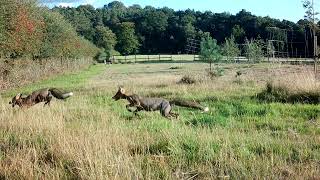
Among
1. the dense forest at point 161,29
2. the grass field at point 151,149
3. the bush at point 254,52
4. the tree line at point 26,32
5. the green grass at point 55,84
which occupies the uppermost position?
the dense forest at point 161,29

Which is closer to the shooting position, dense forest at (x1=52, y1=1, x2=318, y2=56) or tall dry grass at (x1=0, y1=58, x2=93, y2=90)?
tall dry grass at (x1=0, y1=58, x2=93, y2=90)

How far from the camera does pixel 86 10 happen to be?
591 ft

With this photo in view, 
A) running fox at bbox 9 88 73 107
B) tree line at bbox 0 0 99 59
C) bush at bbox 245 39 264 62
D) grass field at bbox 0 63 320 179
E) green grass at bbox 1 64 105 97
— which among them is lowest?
green grass at bbox 1 64 105 97

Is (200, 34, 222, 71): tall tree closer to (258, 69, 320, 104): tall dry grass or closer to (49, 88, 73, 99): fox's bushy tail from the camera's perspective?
(258, 69, 320, 104): tall dry grass

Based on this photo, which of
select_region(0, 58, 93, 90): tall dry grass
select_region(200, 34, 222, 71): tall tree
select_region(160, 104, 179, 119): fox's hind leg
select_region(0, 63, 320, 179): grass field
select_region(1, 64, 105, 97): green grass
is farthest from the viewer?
select_region(200, 34, 222, 71): tall tree

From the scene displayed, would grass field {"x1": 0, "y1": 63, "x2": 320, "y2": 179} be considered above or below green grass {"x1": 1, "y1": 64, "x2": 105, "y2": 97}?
above

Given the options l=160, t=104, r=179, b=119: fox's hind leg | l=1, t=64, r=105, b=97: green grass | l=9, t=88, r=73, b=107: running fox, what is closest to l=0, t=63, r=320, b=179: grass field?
l=160, t=104, r=179, b=119: fox's hind leg

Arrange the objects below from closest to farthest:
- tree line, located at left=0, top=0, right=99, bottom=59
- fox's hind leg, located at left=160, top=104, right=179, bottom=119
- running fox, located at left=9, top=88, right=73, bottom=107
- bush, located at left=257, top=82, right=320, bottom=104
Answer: fox's hind leg, located at left=160, top=104, right=179, bottom=119 < running fox, located at left=9, top=88, right=73, bottom=107 < bush, located at left=257, top=82, right=320, bottom=104 < tree line, located at left=0, top=0, right=99, bottom=59

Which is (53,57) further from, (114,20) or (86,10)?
(86,10)

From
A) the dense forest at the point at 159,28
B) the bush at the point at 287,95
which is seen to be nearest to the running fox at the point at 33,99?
the bush at the point at 287,95

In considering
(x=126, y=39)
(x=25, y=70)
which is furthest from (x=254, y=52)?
(x=126, y=39)

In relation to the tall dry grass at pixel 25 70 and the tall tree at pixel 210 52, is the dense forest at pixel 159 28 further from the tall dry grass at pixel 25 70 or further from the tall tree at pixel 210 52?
the tall dry grass at pixel 25 70

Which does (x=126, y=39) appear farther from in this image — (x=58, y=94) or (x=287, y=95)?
(x=58, y=94)

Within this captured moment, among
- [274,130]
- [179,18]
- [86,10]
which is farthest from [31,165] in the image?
[86,10]
